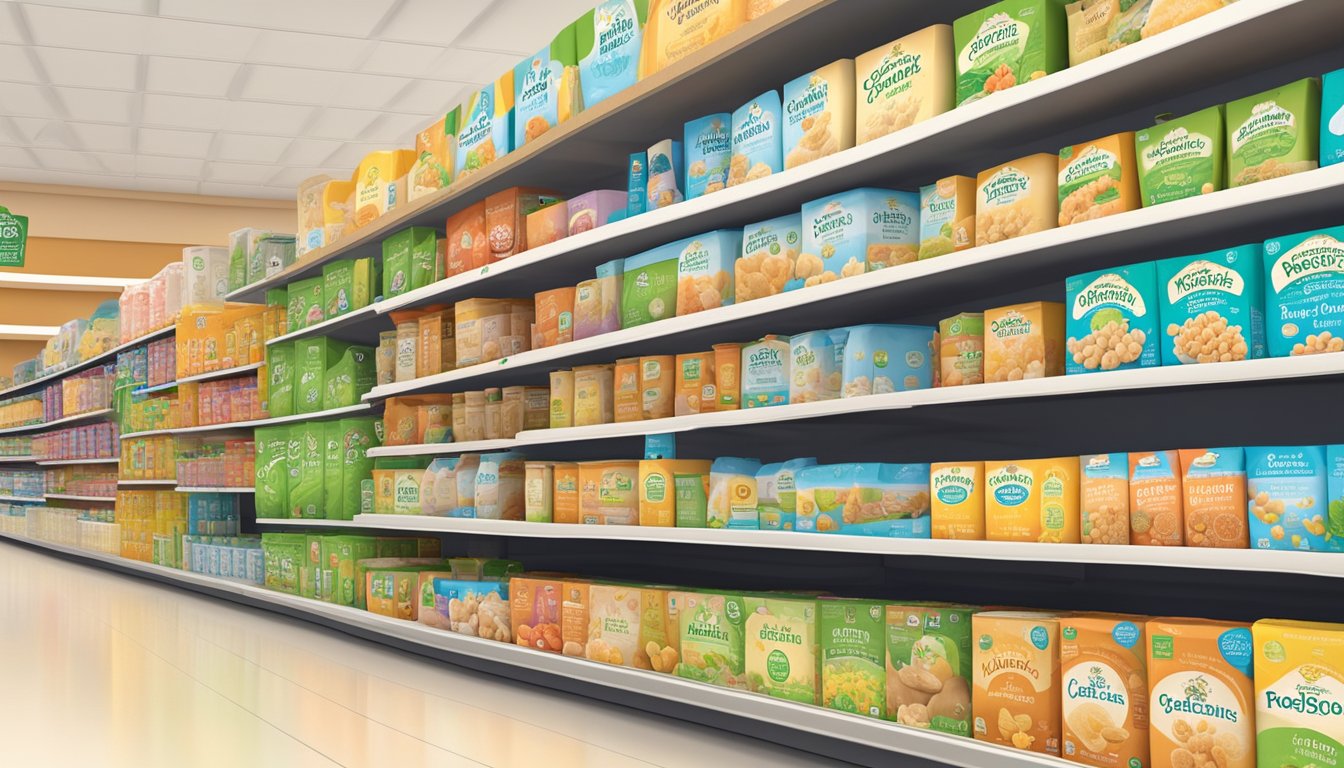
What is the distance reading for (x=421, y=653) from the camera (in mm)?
4469

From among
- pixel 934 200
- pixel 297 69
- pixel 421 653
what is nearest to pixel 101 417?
pixel 297 69

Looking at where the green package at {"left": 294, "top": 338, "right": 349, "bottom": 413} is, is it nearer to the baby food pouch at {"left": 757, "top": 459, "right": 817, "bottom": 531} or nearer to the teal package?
the baby food pouch at {"left": 757, "top": 459, "right": 817, "bottom": 531}

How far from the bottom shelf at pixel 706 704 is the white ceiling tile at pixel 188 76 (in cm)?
556

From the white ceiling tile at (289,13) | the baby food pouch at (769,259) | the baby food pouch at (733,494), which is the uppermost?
the white ceiling tile at (289,13)

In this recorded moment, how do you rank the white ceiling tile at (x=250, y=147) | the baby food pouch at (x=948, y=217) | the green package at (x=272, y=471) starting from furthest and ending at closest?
the white ceiling tile at (x=250, y=147) < the green package at (x=272, y=471) < the baby food pouch at (x=948, y=217)

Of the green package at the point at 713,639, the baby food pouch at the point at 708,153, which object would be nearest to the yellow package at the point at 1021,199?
the baby food pouch at the point at 708,153

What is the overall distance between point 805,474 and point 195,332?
520 cm

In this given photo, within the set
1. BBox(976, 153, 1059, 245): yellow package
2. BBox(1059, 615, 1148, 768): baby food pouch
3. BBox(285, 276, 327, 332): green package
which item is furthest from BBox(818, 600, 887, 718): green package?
BBox(285, 276, 327, 332): green package

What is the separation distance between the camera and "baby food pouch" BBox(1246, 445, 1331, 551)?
6.13 ft

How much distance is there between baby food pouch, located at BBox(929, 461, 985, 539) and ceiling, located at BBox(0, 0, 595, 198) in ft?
20.0

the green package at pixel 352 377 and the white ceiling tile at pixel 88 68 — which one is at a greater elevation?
the white ceiling tile at pixel 88 68

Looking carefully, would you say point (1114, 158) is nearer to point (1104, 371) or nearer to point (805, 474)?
point (1104, 371)

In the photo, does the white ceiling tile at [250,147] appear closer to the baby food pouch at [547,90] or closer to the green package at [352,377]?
the green package at [352,377]

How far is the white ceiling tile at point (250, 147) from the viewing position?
36.7 feet
